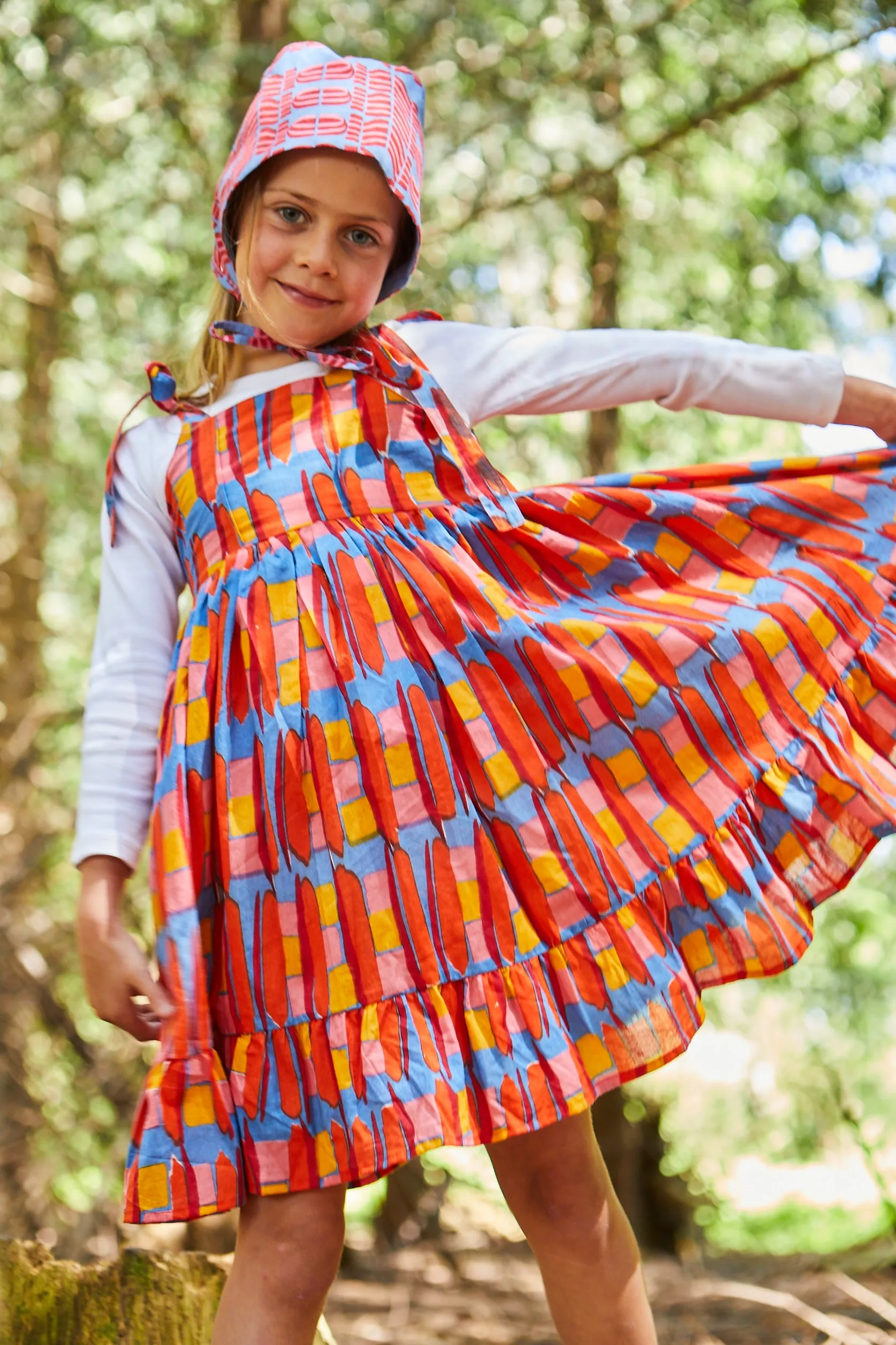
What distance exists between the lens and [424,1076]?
51.0 inches

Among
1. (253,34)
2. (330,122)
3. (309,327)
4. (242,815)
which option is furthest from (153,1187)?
(253,34)

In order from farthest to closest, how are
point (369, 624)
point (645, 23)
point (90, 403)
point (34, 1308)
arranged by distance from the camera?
point (90, 403), point (645, 23), point (34, 1308), point (369, 624)

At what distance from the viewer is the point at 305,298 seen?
156 centimetres

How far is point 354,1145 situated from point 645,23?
3.17 m

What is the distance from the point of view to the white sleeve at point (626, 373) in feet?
5.27

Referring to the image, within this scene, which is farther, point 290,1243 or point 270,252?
point 270,252

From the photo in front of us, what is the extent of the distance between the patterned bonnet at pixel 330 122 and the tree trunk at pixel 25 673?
235 centimetres

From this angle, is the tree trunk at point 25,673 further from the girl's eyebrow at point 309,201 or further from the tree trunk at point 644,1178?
the girl's eyebrow at point 309,201

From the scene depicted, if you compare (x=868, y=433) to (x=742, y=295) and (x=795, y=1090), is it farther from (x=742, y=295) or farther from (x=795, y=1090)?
(x=795, y=1090)

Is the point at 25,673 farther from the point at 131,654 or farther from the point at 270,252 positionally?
the point at 270,252

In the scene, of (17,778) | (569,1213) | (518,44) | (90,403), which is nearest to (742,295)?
(518,44)

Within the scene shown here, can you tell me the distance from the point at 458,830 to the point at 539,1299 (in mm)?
2844

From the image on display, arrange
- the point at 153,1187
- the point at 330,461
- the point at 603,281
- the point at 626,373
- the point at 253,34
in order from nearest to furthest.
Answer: the point at 153,1187, the point at 330,461, the point at 626,373, the point at 253,34, the point at 603,281

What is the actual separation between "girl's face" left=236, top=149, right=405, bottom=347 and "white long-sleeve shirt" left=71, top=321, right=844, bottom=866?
0.07 meters
